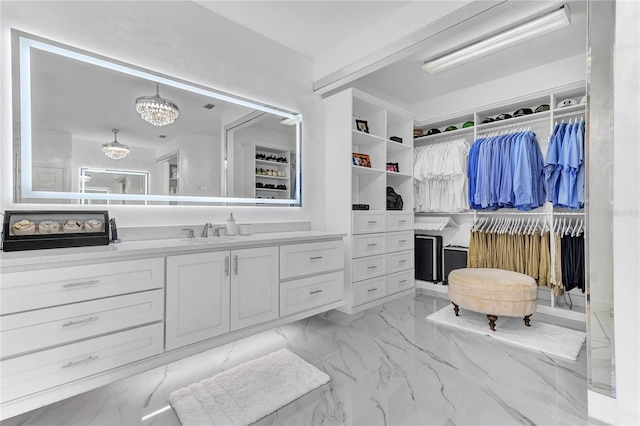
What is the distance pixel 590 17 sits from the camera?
27 centimetres

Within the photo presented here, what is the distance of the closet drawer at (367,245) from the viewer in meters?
3.05

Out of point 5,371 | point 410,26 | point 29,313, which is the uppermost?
point 410,26

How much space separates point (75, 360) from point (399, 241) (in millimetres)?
3000

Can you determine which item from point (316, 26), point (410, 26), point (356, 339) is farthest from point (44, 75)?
point (356, 339)

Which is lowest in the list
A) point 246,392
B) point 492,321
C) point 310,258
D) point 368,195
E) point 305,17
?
point 246,392

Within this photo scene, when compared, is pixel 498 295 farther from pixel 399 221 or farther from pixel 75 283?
pixel 75 283

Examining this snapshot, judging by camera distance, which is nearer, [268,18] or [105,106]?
[105,106]

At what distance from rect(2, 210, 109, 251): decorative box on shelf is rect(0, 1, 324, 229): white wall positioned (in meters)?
0.20

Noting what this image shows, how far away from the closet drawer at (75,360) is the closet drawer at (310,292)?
0.90 metres

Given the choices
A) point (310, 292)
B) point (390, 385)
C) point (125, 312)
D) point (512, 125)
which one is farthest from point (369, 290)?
point (512, 125)

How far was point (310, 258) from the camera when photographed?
254 cm

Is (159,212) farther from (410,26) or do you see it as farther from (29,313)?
(410,26)

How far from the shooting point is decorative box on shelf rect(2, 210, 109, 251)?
1593 mm

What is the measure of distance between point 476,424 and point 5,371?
7.39 feet
